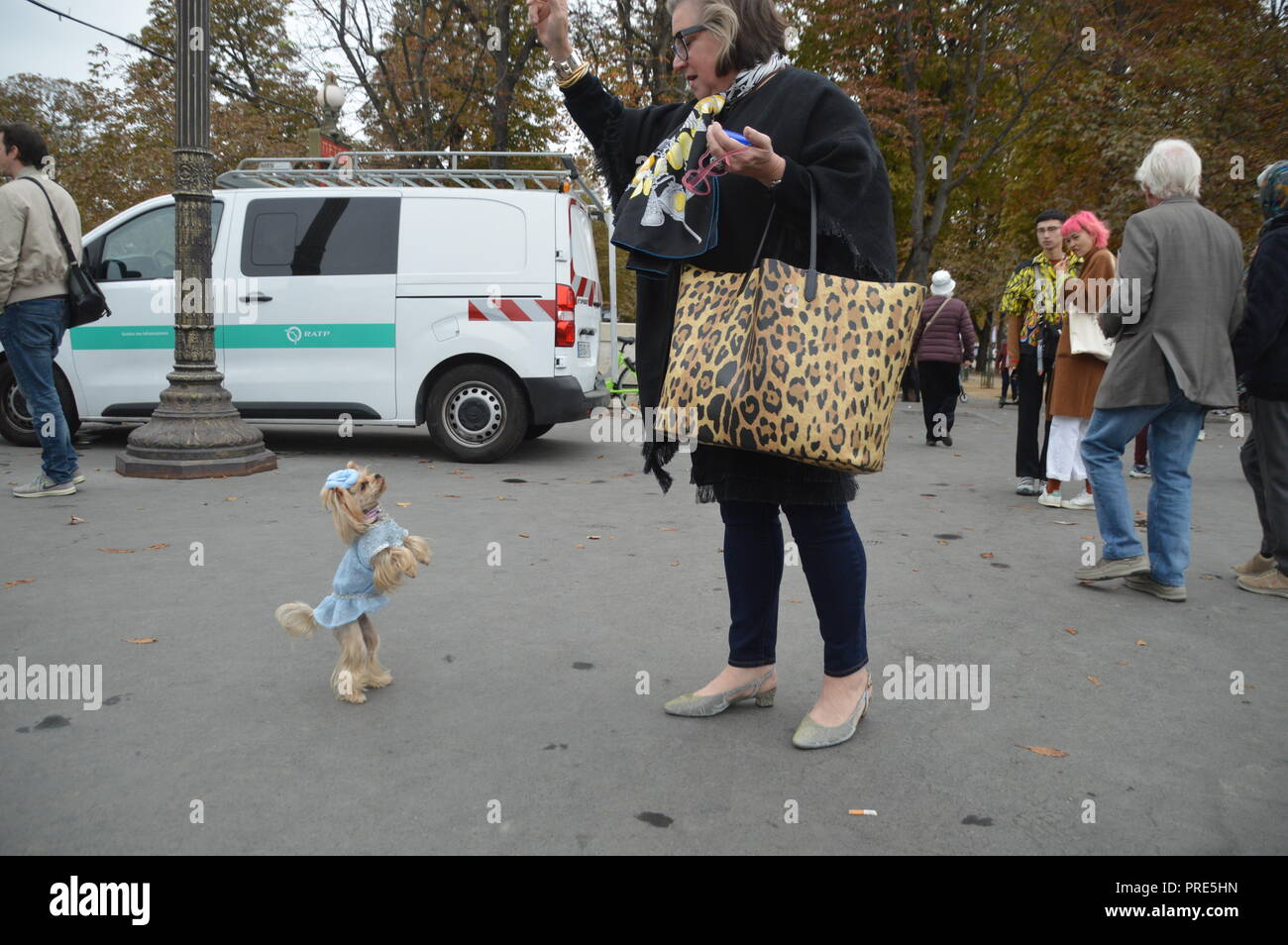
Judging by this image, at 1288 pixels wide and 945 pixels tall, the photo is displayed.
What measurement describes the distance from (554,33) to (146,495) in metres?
5.19

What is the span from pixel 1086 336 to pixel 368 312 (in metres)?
5.57

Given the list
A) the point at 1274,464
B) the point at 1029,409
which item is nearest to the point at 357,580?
the point at 1274,464

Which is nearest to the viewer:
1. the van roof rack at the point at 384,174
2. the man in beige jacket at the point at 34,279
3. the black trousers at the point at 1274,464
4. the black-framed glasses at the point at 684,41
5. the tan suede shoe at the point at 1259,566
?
the black-framed glasses at the point at 684,41

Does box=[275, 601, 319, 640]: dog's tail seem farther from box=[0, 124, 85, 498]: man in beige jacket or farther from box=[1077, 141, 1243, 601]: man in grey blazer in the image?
box=[0, 124, 85, 498]: man in beige jacket

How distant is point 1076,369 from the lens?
22.5 ft

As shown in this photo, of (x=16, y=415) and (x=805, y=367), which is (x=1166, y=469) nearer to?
(x=805, y=367)

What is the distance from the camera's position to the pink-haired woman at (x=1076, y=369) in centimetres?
648

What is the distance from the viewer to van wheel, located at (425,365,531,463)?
28.3ft

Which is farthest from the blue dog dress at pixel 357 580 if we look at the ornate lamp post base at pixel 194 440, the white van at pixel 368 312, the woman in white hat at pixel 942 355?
the woman in white hat at pixel 942 355

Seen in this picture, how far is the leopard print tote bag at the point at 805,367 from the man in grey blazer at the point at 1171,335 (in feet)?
8.49

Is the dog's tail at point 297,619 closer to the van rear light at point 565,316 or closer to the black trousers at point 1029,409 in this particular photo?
the van rear light at point 565,316

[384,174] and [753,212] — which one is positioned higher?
[384,174]

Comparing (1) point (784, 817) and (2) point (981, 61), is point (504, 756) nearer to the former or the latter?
(1) point (784, 817)

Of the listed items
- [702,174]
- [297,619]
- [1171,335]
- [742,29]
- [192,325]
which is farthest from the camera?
[192,325]
